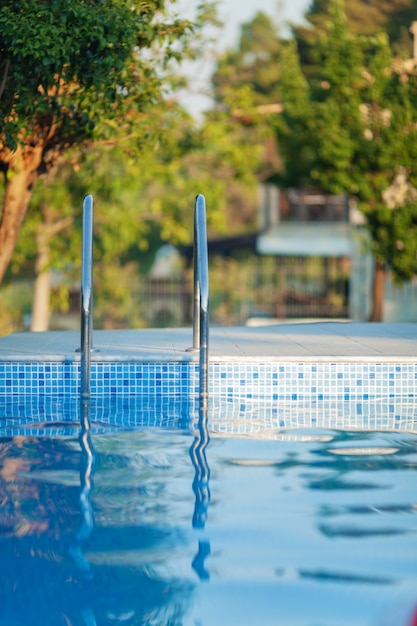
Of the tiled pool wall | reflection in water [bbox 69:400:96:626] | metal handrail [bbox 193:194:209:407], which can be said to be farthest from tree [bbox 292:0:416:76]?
reflection in water [bbox 69:400:96:626]

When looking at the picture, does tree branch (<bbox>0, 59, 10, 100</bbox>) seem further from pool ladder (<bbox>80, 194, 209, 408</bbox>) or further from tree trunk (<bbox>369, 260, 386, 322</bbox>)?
tree trunk (<bbox>369, 260, 386, 322</bbox>)

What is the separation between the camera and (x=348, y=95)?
1728 centimetres

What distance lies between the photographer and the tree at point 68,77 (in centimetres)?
852

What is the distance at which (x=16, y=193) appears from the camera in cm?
1099

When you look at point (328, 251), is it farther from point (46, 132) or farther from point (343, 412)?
point (343, 412)

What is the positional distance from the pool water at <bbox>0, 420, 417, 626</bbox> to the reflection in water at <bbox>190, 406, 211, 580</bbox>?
0.04 feet

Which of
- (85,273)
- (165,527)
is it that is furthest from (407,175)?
(165,527)

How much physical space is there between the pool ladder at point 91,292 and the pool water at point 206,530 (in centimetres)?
109

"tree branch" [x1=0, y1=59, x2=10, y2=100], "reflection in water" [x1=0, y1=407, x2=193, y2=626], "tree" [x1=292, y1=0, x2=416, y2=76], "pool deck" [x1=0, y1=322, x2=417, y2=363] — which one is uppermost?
"tree" [x1=292, y1=0, x2=416, y2=76]

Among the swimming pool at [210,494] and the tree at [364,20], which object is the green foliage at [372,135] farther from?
the tree at [364,20]

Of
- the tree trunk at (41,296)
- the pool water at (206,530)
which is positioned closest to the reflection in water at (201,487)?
the pool water at (206,530)

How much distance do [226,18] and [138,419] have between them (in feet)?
→ 36.6

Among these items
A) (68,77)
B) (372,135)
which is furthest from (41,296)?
(68,77)

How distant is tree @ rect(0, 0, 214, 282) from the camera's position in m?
8.52
